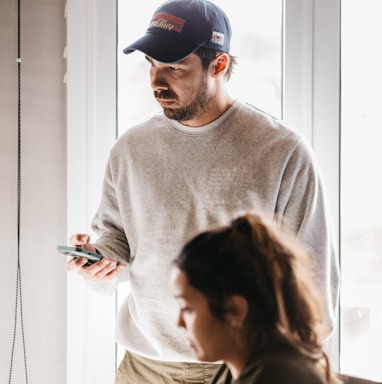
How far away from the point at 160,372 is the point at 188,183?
0.51 m

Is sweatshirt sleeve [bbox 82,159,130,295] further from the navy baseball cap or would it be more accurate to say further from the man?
the navy baseball cap

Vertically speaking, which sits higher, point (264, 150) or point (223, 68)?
point (223, 68)

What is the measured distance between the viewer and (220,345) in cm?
103

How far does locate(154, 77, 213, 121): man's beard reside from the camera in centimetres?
161

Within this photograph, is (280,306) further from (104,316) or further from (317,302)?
(104,316)

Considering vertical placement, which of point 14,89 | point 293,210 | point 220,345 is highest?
point 14,89

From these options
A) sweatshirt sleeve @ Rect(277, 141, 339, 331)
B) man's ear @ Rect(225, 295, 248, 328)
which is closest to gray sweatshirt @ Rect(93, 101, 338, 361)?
sweatshirt sleeve @ Rect(277, 141, 339, 331)

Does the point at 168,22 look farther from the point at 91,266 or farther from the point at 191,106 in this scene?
the point at 91,266

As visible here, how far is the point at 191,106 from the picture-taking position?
5.30 feet
